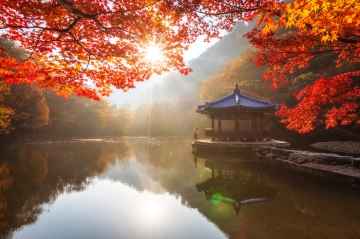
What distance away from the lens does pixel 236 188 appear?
8.10 metres

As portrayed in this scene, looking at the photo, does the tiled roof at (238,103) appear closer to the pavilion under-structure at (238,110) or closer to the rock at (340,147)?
the pavilion under-structure at (238,110)

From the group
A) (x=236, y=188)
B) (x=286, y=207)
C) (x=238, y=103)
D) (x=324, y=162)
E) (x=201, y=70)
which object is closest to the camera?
(x=286, y=207)

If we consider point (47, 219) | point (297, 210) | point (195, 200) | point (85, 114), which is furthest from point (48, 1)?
point (85, 114)

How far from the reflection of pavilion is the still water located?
26 millimetres

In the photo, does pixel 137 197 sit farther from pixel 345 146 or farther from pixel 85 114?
pixel 85 114

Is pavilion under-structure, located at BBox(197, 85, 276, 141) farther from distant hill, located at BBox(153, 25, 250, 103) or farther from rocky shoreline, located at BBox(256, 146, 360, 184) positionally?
distant hill, located at BBox(153, 25, 250, 103)

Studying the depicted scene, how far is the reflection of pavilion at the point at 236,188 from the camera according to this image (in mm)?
6970

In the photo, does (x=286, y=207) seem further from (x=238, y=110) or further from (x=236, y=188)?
(x=238, y=110)

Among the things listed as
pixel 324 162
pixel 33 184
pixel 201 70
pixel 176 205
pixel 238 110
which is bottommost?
pixel 176 205

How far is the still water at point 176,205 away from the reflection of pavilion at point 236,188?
0.09 ft

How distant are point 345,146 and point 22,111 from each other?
2949cm

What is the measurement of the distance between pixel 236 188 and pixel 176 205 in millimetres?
2264

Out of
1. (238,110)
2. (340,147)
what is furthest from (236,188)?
(340,147)

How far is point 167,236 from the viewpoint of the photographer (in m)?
4.80
